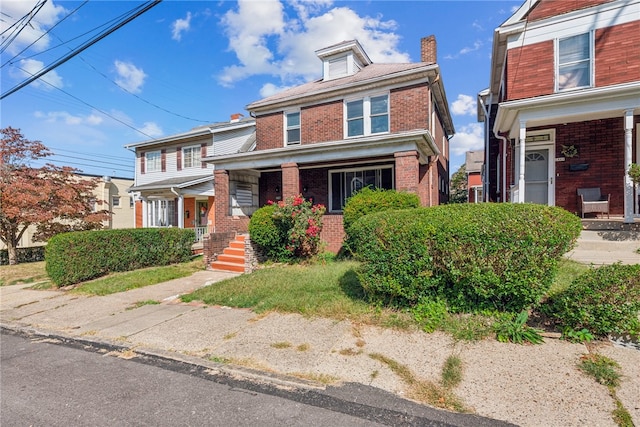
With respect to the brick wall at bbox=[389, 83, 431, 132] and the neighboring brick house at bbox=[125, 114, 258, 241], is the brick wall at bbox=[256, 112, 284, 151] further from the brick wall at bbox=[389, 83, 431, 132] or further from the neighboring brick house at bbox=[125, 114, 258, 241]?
the brick wall at bbox=[389, 83, 431, 132]

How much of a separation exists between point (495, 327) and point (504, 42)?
1003 centimetres

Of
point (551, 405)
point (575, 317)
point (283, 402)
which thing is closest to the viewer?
point (551, 405)

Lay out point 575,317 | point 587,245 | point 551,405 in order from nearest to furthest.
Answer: point 551,405 → point 575,317 → point 587,245

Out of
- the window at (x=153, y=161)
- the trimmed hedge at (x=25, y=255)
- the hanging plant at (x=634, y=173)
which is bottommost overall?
the trimmed hedge at (x=25, y=255)

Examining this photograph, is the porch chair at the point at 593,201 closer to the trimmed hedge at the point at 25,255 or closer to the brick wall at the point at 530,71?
the brick wall at the point at 530,71

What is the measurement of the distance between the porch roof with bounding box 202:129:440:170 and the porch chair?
4356mm

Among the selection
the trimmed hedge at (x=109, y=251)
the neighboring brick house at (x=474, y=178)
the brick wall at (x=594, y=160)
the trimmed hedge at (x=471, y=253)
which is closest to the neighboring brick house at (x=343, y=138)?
the trimmed hedge at (x=109, y=251)

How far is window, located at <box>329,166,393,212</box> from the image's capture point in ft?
39.4

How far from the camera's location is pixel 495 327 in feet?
13.0

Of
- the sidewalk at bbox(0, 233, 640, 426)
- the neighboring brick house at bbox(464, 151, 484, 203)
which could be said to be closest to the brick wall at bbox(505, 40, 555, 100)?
the sidewalk at bbox(0, 233, 640, 426)

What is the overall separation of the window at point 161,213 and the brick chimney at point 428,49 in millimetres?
16212

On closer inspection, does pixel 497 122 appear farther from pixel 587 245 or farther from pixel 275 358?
pixel 275 358

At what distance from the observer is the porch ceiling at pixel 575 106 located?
7.75 m

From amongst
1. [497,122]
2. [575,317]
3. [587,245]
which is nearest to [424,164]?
[497,122]
